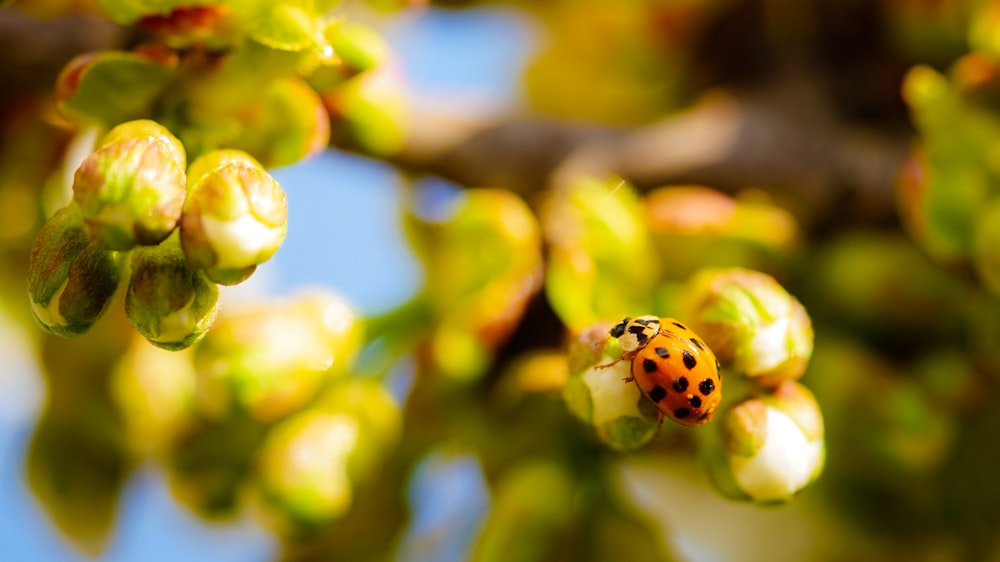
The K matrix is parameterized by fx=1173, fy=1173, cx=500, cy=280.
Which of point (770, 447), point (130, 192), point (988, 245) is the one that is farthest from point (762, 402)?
point (130, 192)

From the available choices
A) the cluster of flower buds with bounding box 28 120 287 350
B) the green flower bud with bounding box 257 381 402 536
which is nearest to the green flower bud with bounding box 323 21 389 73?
the cluster of flower buds with bounding box 28 120 287 350

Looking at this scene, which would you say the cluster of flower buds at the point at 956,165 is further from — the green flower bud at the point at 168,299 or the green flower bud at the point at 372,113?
the green flower bud at the point at 168,299

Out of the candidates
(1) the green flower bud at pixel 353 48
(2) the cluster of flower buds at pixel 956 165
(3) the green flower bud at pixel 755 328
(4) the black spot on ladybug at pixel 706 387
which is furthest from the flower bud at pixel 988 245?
(1) the green flower bud at pixel 353 48

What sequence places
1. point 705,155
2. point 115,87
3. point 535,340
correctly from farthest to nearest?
point 705,155
point 535,340
point 115,87

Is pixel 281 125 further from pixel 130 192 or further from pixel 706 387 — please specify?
pixel 706 387

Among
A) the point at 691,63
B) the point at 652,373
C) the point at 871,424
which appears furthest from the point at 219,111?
the point at 691,63

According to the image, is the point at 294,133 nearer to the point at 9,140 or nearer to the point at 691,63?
the point at 9,140
